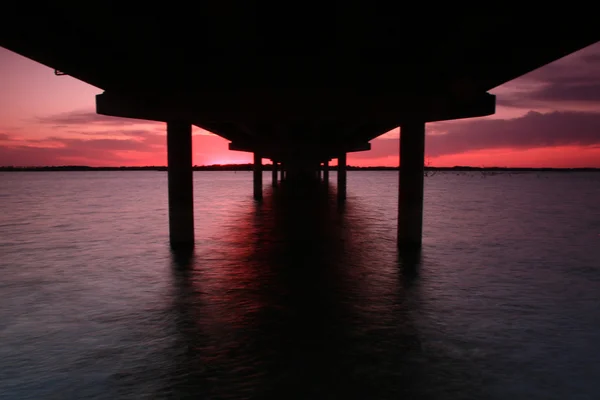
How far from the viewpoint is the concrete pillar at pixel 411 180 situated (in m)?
15.5

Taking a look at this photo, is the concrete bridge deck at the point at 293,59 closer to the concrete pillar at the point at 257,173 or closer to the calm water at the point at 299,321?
A: the calm water at the point at 299,321

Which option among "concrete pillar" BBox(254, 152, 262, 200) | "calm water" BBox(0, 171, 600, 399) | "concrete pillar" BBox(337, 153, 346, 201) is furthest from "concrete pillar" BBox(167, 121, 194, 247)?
"concrete pillar" BBox(254, 152, 262, 200)

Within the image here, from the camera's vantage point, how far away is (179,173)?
15523mm

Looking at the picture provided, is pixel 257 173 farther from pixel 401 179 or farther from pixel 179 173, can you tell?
pixel 401 179

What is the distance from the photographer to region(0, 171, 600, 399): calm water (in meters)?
5.50

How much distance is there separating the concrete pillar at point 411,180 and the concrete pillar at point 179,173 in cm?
754

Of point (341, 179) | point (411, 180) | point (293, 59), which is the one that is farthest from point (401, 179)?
point (341, 179)

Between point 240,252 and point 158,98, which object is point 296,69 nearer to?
point 158,98

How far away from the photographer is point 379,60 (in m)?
9.88

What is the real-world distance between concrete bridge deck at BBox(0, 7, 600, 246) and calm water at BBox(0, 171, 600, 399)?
11.3ft

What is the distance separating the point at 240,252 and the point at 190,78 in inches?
239

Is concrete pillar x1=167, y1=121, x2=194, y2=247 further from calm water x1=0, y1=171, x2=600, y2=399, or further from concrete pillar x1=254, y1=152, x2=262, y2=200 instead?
concrete pillar x1=254, y1=152, x2=262, y2=200

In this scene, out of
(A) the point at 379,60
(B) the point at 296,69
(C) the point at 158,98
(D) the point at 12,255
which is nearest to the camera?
(A) the point at 379,60

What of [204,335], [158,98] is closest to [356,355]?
[204,335]
